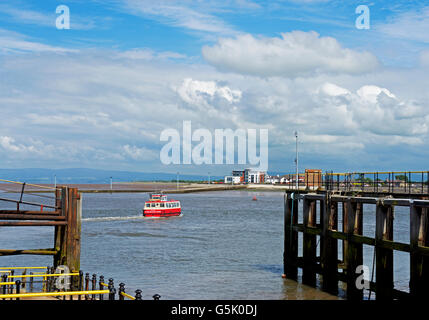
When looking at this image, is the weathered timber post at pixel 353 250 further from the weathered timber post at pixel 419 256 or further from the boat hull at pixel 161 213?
the boat hull at pixel 161 213

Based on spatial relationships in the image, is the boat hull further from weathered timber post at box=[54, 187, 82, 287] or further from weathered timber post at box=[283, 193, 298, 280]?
weathered timber post at box=[54, 187, 82, 287]

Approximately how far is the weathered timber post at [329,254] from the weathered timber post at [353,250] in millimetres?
1885

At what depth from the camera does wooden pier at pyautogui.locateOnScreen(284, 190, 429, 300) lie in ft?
60.9

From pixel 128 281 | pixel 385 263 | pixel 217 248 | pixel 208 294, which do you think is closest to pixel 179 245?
pixel 217 248

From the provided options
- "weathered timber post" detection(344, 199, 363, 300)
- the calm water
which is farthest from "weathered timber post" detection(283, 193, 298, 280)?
"weathered timber post" detection(344, 199, 363, 300)

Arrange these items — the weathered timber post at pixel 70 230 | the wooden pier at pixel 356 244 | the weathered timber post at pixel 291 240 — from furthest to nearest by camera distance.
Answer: the weathered timber post at pixel 291 240, the weathered timber post at pixel 70 230, the wooden pier at pixel 356 244

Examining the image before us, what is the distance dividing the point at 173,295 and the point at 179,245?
22.5 metres

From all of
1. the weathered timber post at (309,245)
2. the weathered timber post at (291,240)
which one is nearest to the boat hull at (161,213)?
the weathered timber post at (291,240)

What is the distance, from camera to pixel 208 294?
26484 millimetres

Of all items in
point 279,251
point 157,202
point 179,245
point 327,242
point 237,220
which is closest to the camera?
point 327,242

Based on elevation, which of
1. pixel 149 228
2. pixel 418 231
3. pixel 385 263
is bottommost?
pixel 149 228

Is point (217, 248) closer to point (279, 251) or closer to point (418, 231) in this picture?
point (279, 251)

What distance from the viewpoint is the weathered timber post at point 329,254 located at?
25016 millimetres

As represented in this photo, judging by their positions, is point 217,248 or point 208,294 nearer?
point 208,294
